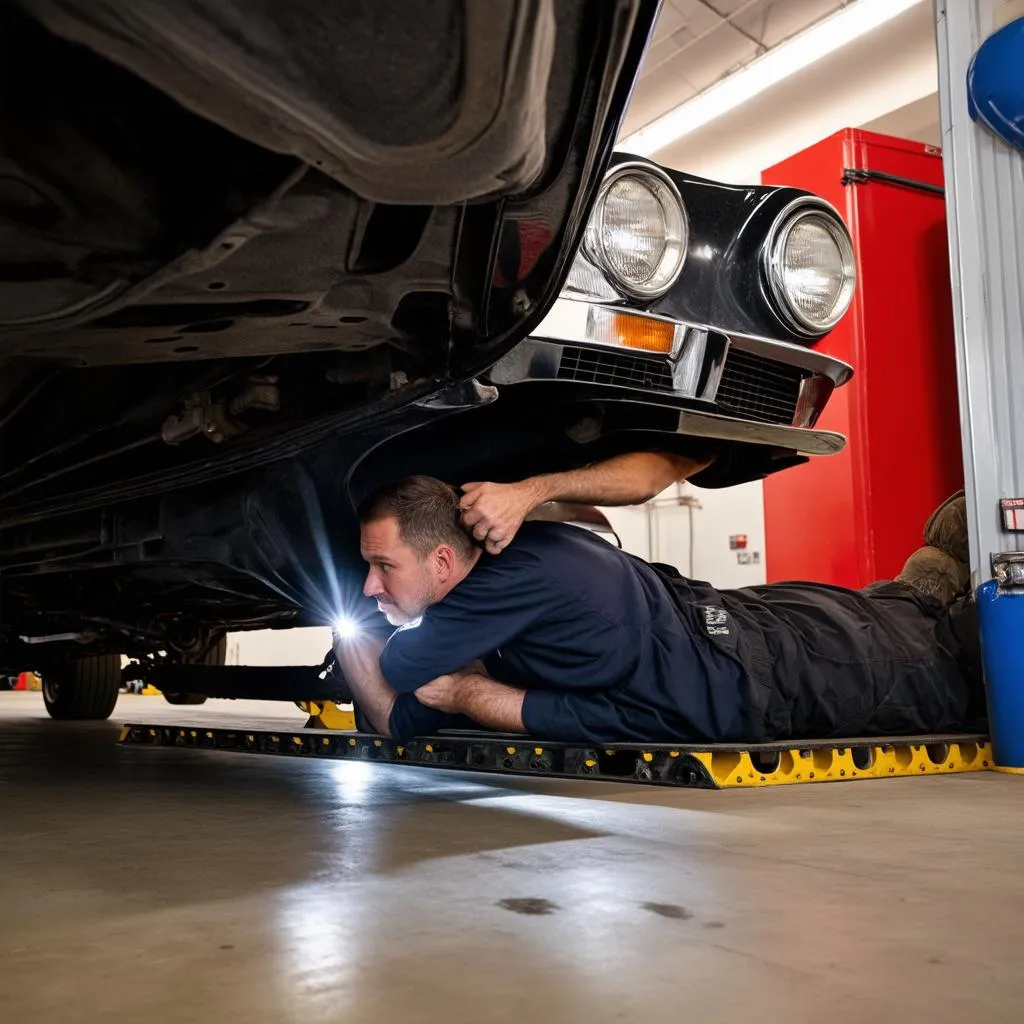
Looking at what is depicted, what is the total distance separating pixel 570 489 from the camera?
75.5 inches

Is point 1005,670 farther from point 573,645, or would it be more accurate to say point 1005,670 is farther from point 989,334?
point 573,645

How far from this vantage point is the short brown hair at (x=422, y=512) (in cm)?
188

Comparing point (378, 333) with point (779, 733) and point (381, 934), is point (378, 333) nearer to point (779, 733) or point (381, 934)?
point (381, 934)

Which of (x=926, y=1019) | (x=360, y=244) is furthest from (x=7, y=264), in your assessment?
(x=926, y=1019)

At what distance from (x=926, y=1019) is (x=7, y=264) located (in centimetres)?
107

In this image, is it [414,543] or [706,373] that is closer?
[706,373]

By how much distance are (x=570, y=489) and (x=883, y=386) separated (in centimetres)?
243

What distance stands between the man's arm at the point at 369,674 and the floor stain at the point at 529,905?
44.9 inches

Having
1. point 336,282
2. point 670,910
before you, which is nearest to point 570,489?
point 336,282

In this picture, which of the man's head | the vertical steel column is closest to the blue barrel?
the vertical steel column

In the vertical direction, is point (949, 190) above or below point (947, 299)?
below

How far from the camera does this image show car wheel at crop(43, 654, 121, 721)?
4500 mm

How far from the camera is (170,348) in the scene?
1308 mm

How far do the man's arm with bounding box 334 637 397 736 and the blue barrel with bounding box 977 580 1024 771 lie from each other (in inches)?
51.7
